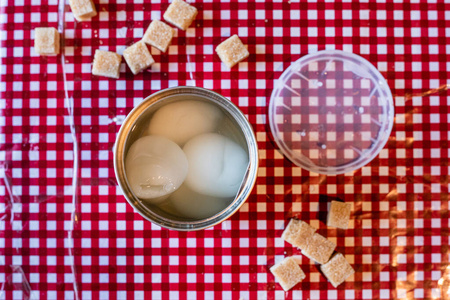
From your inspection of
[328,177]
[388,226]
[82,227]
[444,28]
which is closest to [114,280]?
[82,227]

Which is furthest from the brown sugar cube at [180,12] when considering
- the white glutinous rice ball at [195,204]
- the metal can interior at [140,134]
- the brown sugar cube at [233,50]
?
the white glutinous rice ball at [195,204]

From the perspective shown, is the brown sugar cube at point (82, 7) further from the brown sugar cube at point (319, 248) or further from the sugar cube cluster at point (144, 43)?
the brown sugar cube at point (319, 248)

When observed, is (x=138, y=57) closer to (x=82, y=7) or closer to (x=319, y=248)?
(x=82, y=7)

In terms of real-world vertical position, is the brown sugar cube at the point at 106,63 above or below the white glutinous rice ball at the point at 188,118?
above

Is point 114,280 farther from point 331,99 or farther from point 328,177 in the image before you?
point 331,99

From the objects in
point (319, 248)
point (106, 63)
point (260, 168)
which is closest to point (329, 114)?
point (260, 168)
